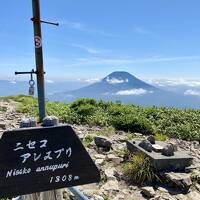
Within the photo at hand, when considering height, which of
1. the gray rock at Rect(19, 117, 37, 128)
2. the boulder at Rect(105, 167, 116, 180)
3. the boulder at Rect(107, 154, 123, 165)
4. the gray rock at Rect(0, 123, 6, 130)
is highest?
the gray rock at Rect(19, 117, 37, 128)

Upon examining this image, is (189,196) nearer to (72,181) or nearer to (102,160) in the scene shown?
(102,160)

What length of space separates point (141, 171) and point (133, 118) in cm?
545

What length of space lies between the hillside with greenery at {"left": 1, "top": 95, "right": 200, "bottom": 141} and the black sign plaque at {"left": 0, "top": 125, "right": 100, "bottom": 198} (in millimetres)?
8924

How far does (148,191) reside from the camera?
8.06 meters

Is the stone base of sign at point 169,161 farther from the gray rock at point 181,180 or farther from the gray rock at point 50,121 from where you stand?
the gray rock at point 50,121

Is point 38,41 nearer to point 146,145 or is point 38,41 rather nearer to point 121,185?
point 146,145

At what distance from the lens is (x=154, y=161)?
28.5 feet

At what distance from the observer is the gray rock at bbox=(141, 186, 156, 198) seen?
804cm

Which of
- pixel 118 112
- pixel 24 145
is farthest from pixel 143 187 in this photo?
pixel 118 112

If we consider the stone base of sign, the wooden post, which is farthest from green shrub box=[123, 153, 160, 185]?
the wooden post

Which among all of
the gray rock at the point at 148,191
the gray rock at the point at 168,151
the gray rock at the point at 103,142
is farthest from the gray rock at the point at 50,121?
the gray rock at the point at 103,142

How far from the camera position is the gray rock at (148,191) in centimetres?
804

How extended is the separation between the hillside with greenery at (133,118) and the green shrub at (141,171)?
4.68m

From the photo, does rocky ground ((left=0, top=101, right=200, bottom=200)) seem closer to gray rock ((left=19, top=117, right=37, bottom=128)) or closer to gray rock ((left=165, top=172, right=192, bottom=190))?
gray rock ((left=165, top=172, right=192, bottom=190))
